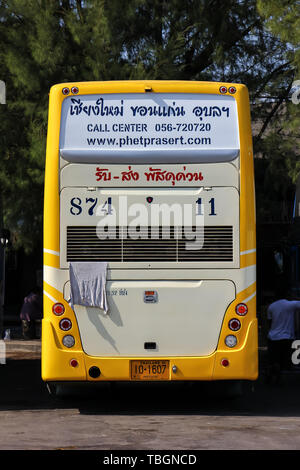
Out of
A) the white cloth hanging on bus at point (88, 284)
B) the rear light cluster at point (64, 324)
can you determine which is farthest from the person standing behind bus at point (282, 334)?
the rear light cluster at point (64, 324)

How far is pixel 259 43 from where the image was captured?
2447 centimetres

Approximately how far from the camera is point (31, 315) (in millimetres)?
24641

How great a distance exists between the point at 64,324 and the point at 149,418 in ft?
5.35

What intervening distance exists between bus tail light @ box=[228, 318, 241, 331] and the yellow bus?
0.01m

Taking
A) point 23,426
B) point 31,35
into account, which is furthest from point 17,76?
point 23,426

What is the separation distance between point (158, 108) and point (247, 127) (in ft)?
3.95

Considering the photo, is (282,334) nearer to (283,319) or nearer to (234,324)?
(283,319)

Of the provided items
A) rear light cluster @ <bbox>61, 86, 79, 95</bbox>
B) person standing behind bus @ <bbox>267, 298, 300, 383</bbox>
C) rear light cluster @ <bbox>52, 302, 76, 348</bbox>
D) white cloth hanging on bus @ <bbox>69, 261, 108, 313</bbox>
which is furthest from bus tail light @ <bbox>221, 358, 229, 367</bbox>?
rear light cluster @ <bbox>61, 86, 79, 95</bbox>

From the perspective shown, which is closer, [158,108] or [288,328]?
[158,108]

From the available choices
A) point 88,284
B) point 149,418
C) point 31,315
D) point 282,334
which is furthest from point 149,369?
point 31,315

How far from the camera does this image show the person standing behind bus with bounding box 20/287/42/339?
24.6 meters

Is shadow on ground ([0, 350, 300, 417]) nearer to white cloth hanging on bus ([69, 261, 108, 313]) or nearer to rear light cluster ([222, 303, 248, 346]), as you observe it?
rear light cluster ([222, 303, 248, 346])

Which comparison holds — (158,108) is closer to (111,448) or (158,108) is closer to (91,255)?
(91,255)

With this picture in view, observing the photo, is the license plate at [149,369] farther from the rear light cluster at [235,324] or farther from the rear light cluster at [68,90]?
the rear light cluster at [68,90]
